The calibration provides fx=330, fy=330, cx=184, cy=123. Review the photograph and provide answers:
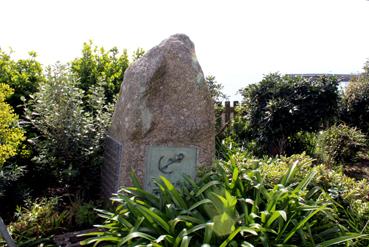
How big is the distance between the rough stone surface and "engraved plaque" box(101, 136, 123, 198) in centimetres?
8

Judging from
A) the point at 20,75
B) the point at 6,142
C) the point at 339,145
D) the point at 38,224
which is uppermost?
the point at 20,75

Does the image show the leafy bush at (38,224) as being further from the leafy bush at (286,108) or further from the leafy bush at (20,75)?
the leafy bush at (286,108)

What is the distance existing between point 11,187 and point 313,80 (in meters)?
5.50

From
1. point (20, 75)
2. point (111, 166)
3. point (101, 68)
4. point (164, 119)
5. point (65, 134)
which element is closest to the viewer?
point (164, 119)

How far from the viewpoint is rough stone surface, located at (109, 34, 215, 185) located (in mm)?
3391

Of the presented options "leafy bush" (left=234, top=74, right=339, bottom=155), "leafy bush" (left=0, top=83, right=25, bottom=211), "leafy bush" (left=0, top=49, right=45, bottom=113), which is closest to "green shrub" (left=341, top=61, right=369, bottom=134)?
"leafy bush" (left=234, top=74, right=339, bottom=155)

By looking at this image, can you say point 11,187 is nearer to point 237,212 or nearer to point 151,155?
point 151,155

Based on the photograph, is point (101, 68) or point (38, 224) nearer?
point (38, 224)

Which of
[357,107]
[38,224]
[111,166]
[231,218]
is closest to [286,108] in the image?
[357,107]

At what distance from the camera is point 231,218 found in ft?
7.43

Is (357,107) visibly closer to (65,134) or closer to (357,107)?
(357,107)

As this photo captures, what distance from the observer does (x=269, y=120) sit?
20.3 feet

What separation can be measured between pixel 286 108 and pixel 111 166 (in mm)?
3717

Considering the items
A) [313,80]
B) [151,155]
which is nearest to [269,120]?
[313,80]
